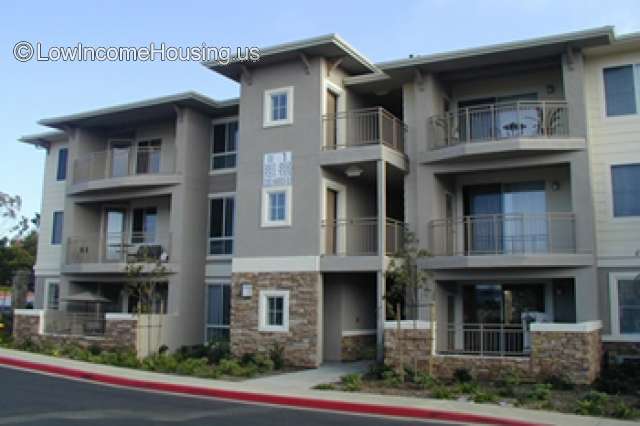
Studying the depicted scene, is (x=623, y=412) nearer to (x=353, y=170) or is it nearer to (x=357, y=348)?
(x=357, y=348)

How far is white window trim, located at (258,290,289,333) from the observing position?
787 inches

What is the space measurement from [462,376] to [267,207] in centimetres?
810

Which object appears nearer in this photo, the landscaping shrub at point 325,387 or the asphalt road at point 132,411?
the asphalt road at point 132,411

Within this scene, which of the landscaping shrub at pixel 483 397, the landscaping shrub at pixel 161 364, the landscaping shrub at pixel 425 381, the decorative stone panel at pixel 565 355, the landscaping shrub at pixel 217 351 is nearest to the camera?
Answer: the landscaping shrub at pixel 483 397

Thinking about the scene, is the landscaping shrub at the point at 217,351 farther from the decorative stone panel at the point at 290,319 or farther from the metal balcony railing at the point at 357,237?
the metal balcony railing at the point at 357,237

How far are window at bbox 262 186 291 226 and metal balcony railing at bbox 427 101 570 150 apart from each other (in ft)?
15.3

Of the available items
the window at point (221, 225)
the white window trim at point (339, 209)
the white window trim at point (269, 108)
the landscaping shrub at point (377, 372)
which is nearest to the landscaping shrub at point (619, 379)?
the landscaping shrub at point (377, 372)

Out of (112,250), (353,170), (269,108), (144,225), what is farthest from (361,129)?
(112,250)

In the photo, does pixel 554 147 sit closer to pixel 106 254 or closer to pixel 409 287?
pixel 409 287

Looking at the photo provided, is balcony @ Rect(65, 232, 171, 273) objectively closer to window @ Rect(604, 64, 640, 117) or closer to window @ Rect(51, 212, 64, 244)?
window @ Rect(51, 212, 64, 244)

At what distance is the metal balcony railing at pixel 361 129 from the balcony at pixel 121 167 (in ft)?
22.3

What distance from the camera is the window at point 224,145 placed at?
82.1ft

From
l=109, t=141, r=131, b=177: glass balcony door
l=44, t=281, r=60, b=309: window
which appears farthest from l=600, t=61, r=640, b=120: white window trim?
l=44, t=281, r=60, b=309: window

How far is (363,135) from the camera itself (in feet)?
71.2
